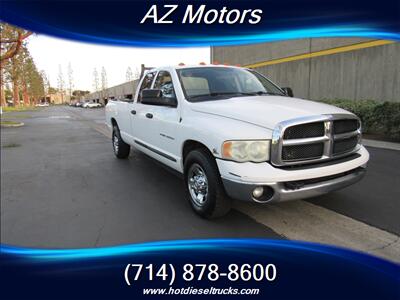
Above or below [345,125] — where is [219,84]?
above

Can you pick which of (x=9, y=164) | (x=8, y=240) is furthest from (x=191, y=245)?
(x=9, y=164)

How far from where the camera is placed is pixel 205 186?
3525 millimetres

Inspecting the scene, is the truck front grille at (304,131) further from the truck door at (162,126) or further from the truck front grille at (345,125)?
the truck door at (162,126)

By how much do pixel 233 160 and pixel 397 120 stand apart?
7.22 meters

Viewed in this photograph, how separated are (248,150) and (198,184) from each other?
886mm

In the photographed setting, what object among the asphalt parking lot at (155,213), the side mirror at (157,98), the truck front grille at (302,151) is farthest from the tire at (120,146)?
the truck front grille at (302,151)

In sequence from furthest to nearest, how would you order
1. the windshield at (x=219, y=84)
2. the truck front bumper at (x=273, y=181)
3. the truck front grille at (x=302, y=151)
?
the windshield at (x=219, y=84), the truck front grille at (x=302, y=151), the truck front bumper at (x=273, y=181)

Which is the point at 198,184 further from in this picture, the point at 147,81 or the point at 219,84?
the point at 147,81

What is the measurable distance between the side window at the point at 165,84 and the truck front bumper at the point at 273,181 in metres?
1.63

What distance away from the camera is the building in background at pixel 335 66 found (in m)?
12.0

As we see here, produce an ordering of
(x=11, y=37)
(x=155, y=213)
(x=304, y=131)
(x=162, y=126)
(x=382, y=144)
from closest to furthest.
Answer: (x=304, y=131) < (x=155, y=213) < (x=162, y=126) < (x=382, y=144) < (x=11, y=37)

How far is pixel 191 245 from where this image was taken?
10.1ft

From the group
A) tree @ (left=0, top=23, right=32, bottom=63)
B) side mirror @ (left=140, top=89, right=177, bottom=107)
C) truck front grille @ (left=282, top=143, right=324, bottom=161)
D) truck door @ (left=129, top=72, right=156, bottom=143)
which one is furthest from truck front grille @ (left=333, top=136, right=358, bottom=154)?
tree @ (left=0, top=23, right=32, bottom=63)

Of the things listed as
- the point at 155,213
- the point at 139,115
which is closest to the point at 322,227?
the point at 155,213
